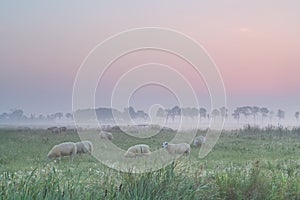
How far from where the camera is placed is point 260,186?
4320 millimetres

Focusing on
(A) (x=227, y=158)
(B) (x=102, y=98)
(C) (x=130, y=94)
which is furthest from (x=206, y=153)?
(B) (x=102, y=98)

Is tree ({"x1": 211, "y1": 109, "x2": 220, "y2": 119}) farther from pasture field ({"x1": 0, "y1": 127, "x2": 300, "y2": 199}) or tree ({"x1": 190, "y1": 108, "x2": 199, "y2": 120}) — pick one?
pasture field ({"x1": 0, "y1": 127, "x2": 300, "y2": 199})

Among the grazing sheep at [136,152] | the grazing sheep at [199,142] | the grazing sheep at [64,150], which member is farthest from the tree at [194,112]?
the grazing sheep at [199,142]

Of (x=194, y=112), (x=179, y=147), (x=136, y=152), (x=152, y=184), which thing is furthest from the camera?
(x=179, y=147)

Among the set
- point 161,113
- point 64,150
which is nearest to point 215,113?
point 161,113

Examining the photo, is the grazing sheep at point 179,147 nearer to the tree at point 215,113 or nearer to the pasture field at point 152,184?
the tree at point 215,113

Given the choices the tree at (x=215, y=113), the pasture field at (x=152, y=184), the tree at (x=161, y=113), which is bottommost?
the pasture field at (x=152, y=184)

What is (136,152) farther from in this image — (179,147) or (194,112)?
(194,112)

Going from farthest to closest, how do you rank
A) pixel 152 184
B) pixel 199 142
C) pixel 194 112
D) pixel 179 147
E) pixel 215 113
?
pixel 199 142
pixel 179 147
pixel 194 112
pixel 215 113
pixel 152 184

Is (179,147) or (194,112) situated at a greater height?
(194,112)

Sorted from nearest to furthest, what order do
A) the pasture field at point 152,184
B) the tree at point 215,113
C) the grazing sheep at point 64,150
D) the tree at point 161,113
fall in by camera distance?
1. the pasture field at point 152,184
2. the tree at point 215,113
3. the tree at point 161,113
4. the grazing sheep at point 64,150

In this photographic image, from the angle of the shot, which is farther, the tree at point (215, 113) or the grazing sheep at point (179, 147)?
the grazing sheep at point (179, 147)

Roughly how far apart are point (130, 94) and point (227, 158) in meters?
4.03

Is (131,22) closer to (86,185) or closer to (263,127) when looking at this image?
(86,185)
